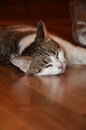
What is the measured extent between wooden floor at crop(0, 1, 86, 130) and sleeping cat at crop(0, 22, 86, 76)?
2.2 inches

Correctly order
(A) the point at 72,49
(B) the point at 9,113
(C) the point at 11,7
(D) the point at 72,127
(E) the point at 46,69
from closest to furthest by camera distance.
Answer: (D) the point at 72,127 → (B) the point at 9,113 → (E) the point at 46,69 → (A) the point at 72,49 → (C) the point at 11,7

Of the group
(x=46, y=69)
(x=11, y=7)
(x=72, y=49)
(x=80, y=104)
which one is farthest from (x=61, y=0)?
(x=80, y=104)

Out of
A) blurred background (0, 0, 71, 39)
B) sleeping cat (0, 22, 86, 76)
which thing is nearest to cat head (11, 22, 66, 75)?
sleeping cat (0, 22, 86, 76)

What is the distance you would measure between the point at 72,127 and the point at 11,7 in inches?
130

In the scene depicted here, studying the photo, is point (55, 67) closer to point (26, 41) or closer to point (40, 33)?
point (40, 33)

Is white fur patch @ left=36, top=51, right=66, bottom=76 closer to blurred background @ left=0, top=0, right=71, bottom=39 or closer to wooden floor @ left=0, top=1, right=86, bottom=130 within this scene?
wooden floor @ left=0, top=1, right=86, bottom=130

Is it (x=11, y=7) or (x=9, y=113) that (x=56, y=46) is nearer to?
(x=9, y=113)

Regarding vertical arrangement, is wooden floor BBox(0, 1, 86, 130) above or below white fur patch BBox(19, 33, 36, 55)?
below

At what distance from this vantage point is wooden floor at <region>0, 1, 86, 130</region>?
136 centimetres

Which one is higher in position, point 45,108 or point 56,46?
point 56,46

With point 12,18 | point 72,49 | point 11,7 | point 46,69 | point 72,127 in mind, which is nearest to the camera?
point 72,127

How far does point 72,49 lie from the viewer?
216 cm

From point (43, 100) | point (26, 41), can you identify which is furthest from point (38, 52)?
point (43, 100)

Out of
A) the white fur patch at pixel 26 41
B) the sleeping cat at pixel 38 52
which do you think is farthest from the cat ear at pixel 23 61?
the white fur patch at pixel 26 41
